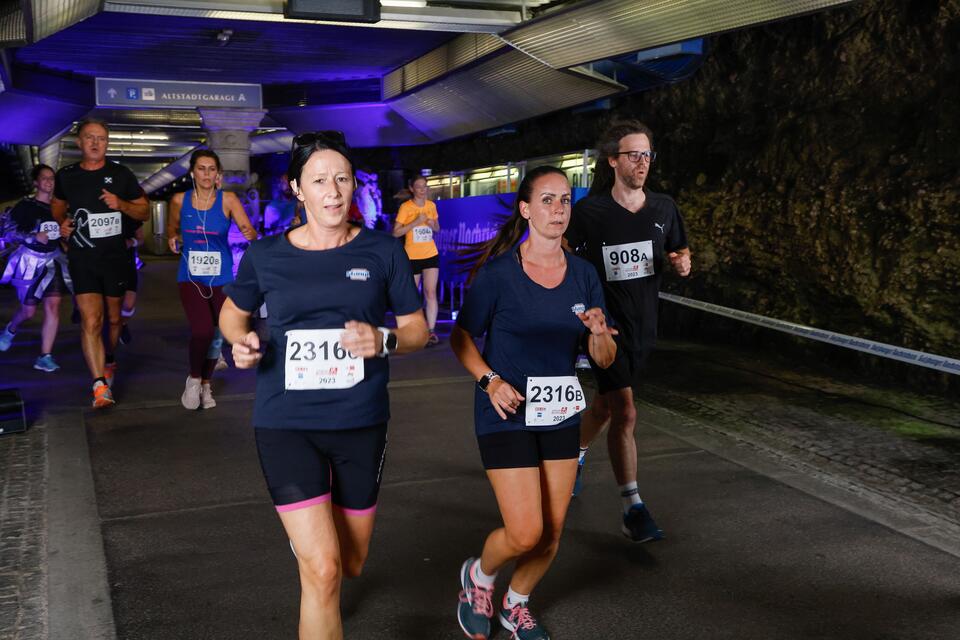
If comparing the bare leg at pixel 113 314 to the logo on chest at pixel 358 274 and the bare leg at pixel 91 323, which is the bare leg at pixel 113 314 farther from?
the logo on chest at pixel 358 274

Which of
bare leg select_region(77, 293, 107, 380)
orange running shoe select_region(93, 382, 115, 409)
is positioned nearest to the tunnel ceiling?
bare leg select_region(77, 293, 107, 380)

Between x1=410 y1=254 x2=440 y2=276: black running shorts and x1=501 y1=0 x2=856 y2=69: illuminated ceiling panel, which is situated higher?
x1=501 y1=0 x2=856 y2=69: illuminated ceiling panel

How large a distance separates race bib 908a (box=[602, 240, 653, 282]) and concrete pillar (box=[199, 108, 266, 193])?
17670mm

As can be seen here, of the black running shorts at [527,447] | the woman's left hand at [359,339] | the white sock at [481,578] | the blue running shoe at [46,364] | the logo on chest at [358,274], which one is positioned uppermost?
the logo on chest at [358,274]

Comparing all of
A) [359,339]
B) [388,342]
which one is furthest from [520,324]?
[359,339]

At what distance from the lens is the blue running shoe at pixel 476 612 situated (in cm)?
329

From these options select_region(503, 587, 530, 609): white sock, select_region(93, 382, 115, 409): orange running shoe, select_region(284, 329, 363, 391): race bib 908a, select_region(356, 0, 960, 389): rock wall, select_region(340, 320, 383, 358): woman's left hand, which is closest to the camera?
select_region(340, 320, 383, 358): woman's left hand

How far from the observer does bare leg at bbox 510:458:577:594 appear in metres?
3.16

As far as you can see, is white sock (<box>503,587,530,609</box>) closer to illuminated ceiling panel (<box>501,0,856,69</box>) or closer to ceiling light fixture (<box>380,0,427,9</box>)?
illuminated ceiling panel (<box>501,0,856,69</box>)

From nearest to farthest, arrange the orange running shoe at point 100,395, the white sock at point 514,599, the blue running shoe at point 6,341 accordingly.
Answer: the white sock at point 514,599 → the orange running shoe at point 100,395 → the blue running shoe at point 6,341

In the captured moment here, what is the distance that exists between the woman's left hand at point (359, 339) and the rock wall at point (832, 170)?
6452 mm

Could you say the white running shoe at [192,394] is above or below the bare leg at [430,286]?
below

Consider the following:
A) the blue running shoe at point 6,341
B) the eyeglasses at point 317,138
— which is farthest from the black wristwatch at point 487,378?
the blue running shoe at point 6,341

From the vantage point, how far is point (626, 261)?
4254 mm
